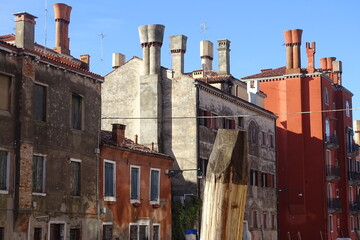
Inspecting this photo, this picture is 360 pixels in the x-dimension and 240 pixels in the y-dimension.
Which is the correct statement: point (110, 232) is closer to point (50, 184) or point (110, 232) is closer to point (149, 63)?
point (50, 184)

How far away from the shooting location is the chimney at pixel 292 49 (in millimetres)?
51125

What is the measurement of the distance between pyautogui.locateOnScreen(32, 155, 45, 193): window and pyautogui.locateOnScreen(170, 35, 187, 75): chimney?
49.6 ft

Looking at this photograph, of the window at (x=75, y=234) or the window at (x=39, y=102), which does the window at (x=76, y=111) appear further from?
the window at (x=75, y=234)

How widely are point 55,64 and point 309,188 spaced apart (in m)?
29.5

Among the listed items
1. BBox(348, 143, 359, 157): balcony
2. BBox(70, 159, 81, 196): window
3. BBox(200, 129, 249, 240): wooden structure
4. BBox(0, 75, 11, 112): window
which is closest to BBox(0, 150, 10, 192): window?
BBox(0, 75, 11, 112): window

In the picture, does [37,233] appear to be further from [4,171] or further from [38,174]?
[4,171]

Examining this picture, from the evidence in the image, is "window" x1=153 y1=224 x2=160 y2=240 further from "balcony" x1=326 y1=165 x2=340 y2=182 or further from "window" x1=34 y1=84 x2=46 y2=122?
"balcony" x1=326 y1=165 x2=340 y2=182

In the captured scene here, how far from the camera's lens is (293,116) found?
49.8 metres

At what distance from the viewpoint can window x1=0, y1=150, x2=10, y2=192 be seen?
2147 centimetres

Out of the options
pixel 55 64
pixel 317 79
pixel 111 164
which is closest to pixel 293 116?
pixel 317 79

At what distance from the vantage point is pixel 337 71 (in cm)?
5794

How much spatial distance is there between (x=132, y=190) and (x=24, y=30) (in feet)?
30.2

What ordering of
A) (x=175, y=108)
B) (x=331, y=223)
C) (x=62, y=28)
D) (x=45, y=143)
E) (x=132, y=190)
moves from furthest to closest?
(x=331, y=223)
(x=62, y=28)
(x=175, y=108)
(x=132, y=190)
(x=45, y=143)

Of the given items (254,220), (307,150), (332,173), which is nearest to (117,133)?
(254,220)
